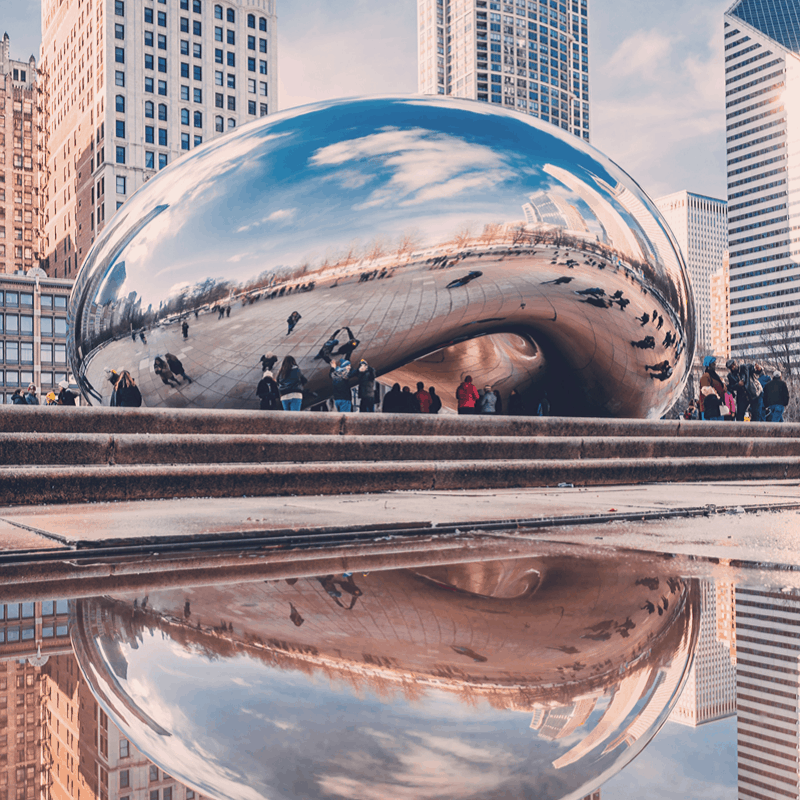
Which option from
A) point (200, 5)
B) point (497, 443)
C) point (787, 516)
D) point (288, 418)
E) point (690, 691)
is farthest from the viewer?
point (200, 5)

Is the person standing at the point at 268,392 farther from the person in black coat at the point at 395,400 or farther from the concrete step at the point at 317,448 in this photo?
the person in black coat at the point at 395,400

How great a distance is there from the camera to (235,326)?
34.8ft

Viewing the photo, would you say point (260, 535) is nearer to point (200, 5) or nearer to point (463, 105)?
point (463, 105)

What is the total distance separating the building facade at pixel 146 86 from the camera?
78.5 m

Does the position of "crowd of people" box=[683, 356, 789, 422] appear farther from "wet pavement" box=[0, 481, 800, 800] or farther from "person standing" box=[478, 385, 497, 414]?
"wet pavement" box=[0, 481, 800, 800]

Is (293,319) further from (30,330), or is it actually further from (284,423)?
(30,330)

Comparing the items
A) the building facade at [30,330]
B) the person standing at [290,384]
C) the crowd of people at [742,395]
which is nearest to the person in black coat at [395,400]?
the person standing at [290,384]

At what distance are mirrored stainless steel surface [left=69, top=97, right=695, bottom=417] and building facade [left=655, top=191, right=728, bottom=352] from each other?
190 m

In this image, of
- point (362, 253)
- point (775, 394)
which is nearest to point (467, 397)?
point (362, 253)

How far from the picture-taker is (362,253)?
10555 millimetres

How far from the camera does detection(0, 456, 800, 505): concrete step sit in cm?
642

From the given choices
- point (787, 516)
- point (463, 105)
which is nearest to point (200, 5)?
point (463, 105)

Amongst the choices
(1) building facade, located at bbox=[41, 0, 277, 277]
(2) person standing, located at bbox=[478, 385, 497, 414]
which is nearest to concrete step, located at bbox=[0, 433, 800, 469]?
(2) person standing, located at bbox=[478, 385, 497, 414]

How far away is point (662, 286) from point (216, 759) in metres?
11.8
